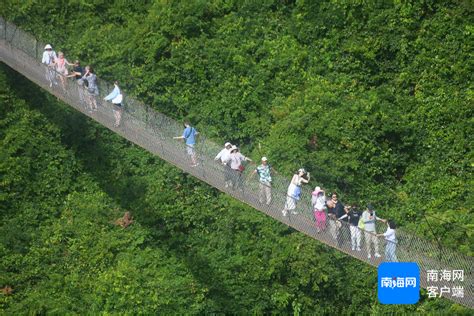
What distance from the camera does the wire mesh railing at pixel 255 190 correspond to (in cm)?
2017

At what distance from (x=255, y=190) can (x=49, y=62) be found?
6046 millimetres

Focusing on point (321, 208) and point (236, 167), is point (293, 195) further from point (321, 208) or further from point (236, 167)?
point (236, 167)

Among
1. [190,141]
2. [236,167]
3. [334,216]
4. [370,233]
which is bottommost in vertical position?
[370,233]

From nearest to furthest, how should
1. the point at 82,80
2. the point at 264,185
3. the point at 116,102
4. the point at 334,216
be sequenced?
1. the point at 334,216
2. the point at 264,185
3. the point at 116,102
4. the point at 82,80

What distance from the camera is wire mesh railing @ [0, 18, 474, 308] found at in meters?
20.2

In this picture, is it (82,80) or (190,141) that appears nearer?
(190,141)

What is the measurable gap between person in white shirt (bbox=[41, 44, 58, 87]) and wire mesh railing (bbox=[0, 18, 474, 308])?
0.20 feet

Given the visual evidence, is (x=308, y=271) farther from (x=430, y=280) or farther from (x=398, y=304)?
(x=430, y=280)

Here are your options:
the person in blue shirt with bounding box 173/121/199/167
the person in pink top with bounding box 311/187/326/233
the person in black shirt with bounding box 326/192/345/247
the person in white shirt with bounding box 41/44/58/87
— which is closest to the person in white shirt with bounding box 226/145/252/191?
the person in blue shirt with bounding box 173/121/199/167

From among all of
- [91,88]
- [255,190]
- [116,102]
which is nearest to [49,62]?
[91,88]

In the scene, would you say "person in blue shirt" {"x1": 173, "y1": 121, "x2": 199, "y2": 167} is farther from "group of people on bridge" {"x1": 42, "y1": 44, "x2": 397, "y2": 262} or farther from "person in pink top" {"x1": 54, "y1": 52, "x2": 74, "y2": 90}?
"person in pink top" {"x1": 54, "y1": 52, "x2": 74, "y2": 90}

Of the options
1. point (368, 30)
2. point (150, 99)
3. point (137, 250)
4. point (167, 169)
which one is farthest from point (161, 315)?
point (368, 30)

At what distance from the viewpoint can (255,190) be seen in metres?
21.0

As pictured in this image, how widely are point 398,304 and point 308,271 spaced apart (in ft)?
6.47
